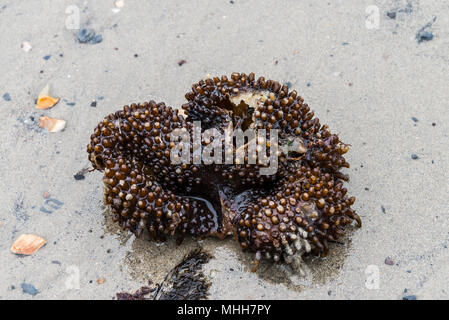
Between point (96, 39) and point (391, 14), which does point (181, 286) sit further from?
point (391, 14)

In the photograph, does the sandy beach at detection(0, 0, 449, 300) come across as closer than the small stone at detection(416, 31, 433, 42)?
Yes

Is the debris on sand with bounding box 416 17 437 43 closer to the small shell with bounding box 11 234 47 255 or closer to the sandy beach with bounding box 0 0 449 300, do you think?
the sandy beach with bounding box 0 0 449 300

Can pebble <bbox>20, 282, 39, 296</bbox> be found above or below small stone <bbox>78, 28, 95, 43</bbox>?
below

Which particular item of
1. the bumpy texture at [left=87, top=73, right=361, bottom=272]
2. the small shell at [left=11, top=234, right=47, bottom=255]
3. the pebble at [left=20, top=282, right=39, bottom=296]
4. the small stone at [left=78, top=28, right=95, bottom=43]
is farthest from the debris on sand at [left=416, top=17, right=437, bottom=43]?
the pebble at [left=20, top=282, right=39, bottom=296]

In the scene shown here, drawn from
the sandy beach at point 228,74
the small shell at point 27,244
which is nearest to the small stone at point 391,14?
the sandy beach at point 228,74

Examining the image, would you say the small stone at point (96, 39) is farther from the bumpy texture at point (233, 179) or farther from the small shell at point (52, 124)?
the bumpy texture at point (233, 179)

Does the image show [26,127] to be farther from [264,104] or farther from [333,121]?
[333,121]
